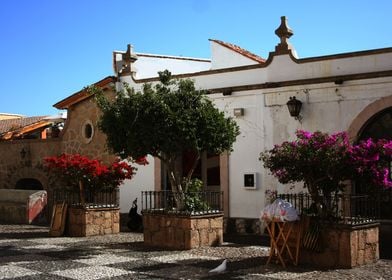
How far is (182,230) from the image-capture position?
10633 millimetres

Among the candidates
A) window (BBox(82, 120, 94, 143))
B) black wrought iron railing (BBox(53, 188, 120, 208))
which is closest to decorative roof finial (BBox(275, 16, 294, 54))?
black wrought iron railing (BBox(53, 188, 120, 208))

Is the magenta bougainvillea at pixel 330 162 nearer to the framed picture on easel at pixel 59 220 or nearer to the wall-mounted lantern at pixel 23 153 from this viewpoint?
the framed picture on easel at pixel 59 220

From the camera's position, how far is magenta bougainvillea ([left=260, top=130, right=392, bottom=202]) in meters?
8.30

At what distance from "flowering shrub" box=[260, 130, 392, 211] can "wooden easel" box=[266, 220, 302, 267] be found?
25.8 inches

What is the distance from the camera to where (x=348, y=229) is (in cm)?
848

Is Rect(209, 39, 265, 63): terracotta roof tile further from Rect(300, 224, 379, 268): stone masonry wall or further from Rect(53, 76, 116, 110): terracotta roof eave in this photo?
Rect(300, 224, 379, 268): stone masonry wall

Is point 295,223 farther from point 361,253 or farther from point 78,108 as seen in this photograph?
point 78,108

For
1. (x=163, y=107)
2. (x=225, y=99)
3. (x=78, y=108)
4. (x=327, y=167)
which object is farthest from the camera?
(x=78, y=108)

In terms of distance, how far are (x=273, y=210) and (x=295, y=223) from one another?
39 cm

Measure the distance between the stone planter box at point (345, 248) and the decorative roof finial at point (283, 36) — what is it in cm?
539

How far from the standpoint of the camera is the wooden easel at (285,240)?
8656 mm

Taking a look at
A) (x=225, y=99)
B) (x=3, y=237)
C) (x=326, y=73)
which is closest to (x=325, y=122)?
(x=326, y=73)

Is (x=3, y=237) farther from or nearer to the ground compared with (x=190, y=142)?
nearer to the ground

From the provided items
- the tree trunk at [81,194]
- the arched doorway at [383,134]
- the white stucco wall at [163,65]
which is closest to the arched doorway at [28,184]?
the white stucco wall at [163,65]
